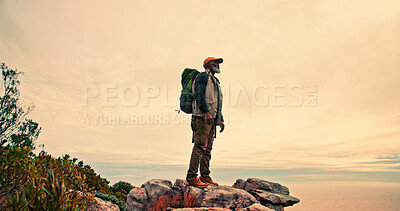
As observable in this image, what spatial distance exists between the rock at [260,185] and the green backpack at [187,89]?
4.08 m

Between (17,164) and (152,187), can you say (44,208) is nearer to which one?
(17,164)

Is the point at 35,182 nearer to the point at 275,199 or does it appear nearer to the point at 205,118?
the point at 205,118

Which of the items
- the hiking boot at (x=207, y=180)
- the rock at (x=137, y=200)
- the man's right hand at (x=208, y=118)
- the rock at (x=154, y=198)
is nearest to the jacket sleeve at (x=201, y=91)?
the man's right hand at (x=208, y=118)

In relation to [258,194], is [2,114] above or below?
above

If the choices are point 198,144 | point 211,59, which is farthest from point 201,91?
point 198,144

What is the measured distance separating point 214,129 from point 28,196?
20.9 feet

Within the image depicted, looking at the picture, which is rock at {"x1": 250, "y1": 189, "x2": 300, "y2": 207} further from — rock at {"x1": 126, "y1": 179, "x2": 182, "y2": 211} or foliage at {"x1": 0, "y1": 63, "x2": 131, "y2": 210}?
foliage at {"x1": 0, "y1": 63, "x2": 131, "y2": 210}

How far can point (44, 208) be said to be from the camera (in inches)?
148

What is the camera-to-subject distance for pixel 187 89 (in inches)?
369

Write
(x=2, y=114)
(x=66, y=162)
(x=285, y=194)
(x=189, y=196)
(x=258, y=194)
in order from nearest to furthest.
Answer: (x=66, y=162), (x=189, y=196), (x=258, y=194), (x=285, y=194), (x=2, y=114)

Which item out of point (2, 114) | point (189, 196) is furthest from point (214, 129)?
point (2, 114)

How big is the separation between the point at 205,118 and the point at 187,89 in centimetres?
150

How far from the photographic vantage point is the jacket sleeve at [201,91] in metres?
8.36

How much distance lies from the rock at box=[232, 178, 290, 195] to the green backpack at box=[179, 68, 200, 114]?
408 cm
